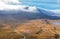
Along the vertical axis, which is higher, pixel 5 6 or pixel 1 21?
pixel 5 6

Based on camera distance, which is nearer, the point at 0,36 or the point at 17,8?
the point at 0,36

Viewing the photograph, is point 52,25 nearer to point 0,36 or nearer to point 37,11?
point 37,11

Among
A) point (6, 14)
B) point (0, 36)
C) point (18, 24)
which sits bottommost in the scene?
point (0, 36)

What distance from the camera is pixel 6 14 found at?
1.79 metres

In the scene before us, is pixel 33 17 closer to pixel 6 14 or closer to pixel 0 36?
pixel 6 14

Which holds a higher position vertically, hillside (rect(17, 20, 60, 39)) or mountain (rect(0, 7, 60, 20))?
mountain (rect(0, 7, 60, 20))

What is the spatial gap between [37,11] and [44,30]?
0.26 m

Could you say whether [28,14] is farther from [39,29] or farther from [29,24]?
[39,29]

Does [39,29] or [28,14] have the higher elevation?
[28,14]

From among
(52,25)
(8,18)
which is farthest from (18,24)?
(52,25)

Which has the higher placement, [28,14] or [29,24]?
[28,14]

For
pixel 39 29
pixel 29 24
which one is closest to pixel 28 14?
pixel 29 24

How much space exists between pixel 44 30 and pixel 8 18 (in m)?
0.45

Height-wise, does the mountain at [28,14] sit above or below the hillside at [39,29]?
above
